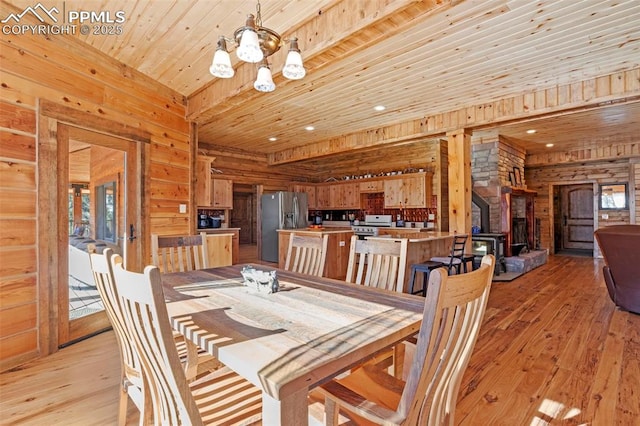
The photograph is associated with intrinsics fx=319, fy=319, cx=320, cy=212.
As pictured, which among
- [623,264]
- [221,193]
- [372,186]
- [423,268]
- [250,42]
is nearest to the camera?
[250,42]

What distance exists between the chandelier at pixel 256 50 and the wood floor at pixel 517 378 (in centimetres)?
212

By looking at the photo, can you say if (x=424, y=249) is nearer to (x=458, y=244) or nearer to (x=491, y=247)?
(x=458, y=244)

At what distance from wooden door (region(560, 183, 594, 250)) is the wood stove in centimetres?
504

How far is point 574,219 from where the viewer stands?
31.2 feet

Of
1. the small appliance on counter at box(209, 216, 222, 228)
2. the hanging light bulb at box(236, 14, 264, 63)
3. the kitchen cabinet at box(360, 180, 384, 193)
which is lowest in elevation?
the small appliance on counter at box(209, 216, 222, 228)

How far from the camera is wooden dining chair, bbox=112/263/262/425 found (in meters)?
0.92

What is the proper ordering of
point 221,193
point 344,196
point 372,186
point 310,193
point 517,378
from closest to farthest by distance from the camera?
point 517,378 → point 221,193 → point 372,186 → point 344,196 → point 310,193

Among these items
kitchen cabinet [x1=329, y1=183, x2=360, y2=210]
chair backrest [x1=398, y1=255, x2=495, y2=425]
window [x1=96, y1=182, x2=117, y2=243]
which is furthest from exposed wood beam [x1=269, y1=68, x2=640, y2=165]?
window [x1=96, y1=182, x2=117, y2=243]

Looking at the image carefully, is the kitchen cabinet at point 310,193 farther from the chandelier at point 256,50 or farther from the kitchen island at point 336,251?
the chandelier at point 256,50

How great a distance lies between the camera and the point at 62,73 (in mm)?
2795

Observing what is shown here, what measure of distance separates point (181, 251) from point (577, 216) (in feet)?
36.6

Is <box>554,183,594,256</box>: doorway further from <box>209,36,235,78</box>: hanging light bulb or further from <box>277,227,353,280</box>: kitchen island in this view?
<box>209,36,235,78</box>: hanging light bulb

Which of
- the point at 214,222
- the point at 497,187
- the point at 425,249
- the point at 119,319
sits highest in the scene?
the point at 497,187

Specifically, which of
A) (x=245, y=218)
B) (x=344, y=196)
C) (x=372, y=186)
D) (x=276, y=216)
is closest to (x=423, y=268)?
(x=276, y=216)
